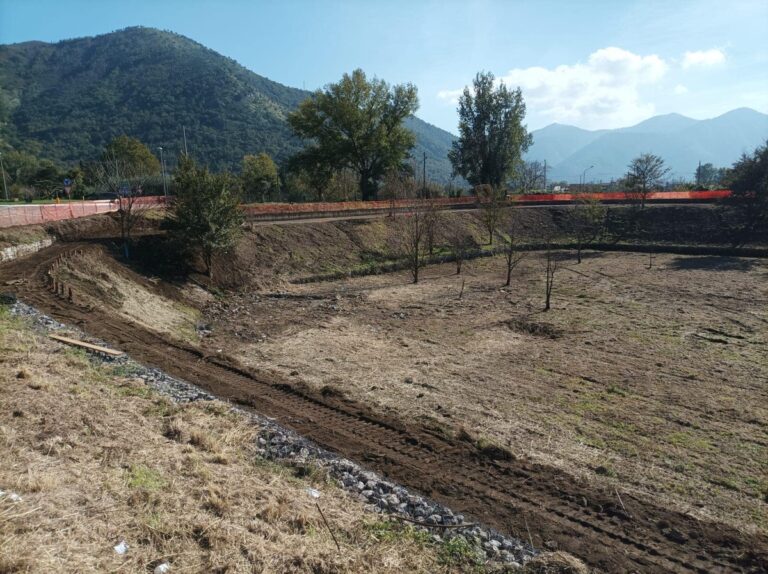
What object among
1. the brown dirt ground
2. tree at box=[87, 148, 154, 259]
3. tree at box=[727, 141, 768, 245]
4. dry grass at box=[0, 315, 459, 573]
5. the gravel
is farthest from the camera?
tree at box=[727, 141, 768, 245]

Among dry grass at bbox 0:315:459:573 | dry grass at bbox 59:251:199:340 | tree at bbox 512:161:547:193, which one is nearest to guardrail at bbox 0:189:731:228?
dry grass at bbox 59:251:199:340

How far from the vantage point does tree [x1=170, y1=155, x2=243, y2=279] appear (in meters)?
20.8

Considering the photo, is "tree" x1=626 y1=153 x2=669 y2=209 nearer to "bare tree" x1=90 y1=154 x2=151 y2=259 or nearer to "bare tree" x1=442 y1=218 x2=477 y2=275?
"bare tree" x1=442 y1=218 x2=477 y2=275

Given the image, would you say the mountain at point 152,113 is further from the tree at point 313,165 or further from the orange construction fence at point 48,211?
the orange construction fence at point 48,211

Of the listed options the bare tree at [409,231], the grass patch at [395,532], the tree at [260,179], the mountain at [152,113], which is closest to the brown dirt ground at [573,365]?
the grass patch at [395,532]

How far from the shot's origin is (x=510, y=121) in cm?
5706

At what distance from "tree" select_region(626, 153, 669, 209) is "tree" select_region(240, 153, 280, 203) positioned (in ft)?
131

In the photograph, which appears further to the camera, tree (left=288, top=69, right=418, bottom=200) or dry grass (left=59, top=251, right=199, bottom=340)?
tree (left=288, top=69, right=418, bottom=200)

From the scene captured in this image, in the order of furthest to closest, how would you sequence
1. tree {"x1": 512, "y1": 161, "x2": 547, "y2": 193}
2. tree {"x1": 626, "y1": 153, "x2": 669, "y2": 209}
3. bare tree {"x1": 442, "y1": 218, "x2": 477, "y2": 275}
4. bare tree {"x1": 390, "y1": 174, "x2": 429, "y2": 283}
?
tree {"x1": 512, "y1": 161, "x2": 547, "y2": 193}
tree {"x1": 626, "y1": 153, "x2": 669, "y2": 209}
bare tree {"x1": 442, "y1": 218, "x2": 477, "y2": 275}
bare tree {"x1": 390, "y1": 174, "x2": 429, "y2": 283}

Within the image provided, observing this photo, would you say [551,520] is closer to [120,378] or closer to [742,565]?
[742,565]

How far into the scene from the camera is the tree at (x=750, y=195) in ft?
116

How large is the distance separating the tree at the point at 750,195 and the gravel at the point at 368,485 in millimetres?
39480

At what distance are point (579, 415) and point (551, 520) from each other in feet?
14.0

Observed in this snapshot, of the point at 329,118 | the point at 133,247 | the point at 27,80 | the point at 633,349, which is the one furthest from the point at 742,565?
the point at 27,80
